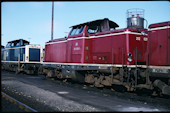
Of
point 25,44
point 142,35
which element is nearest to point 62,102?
point 142,35

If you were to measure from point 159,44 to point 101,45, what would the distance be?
345 cm

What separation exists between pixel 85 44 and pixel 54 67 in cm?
383

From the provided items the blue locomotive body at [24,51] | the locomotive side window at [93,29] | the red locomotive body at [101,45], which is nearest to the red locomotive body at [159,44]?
the red locomotive body at [101,45]

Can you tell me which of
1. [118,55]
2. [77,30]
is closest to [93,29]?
[77,30]

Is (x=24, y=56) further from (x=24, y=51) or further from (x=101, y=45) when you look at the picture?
(x=101, y=45)

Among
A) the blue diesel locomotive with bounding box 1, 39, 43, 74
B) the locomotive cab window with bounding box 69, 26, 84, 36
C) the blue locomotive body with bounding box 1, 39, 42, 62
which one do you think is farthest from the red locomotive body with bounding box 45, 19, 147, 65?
the blue locomotive body with bounding box 1, 39, 42, 62

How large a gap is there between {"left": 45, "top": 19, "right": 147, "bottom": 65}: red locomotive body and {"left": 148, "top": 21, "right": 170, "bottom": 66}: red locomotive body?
2.43ft

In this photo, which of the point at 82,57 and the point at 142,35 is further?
the point at 82,57

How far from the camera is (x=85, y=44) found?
12.0m

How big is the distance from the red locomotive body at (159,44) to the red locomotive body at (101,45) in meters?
0.74

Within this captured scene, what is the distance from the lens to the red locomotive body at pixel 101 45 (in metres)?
9.86

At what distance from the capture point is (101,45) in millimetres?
11219

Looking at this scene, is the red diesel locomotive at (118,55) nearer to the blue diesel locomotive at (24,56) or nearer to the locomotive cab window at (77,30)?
the locomotive cab window at (77,30)

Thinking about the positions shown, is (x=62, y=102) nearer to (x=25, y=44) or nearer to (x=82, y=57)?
(x=82, y=57)
